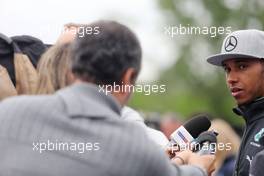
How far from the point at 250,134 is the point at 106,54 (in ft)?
5.44

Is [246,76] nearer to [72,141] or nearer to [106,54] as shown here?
[106,54]

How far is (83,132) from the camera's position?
372 centimetres

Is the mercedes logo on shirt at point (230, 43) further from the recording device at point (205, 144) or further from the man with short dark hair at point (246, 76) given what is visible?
the recording device at point (205, 144)

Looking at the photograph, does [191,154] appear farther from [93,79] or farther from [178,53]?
[178,53]

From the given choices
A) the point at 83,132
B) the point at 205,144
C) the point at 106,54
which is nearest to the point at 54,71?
the point at 106,54

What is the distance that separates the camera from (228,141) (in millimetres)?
8328

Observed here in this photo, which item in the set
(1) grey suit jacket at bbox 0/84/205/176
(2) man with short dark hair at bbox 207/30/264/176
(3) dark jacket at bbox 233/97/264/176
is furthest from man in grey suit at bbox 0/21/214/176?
(2) man with short dark hair at bbox 207/30/264/176

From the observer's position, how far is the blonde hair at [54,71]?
4.19 meters

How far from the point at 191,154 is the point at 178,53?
35.0 m

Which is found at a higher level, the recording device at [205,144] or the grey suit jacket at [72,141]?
the grey suit jacket at [72,141]

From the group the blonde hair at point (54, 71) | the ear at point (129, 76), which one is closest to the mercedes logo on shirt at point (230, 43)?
the blonde hair at point (54, 71)

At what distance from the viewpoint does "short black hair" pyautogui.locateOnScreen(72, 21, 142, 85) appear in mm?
3854

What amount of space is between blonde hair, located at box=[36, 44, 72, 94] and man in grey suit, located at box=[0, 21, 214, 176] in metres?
0.32

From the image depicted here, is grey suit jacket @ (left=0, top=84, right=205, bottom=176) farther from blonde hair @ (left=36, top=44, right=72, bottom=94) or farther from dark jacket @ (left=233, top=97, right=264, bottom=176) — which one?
dark jacket @ (left=233, top=97, right=264, bottom=176)
